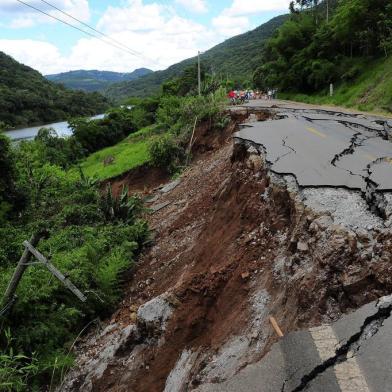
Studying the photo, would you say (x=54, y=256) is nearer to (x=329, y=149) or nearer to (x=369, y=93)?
(x=329, y=149)

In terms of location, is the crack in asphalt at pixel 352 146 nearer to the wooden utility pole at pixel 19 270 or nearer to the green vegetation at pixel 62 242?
the green vegetation at pixel 62 242

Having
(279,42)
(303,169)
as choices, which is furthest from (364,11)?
(303,169)

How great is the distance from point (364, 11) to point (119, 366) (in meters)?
26.6

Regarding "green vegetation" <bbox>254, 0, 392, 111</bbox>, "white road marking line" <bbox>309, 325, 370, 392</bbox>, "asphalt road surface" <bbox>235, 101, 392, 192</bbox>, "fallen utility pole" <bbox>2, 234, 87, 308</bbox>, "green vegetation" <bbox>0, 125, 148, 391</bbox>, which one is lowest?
"green vegetation" <bbox>0, 125, 148, 391</bbox>

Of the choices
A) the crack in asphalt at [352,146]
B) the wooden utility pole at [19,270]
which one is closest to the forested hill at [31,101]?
the crack in asphalt at [352,146]

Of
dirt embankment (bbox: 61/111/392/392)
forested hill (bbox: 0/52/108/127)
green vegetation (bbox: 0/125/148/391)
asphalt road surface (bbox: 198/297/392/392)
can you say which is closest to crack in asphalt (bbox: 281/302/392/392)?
asphalt road surface (bbox: 198/297/392/392)

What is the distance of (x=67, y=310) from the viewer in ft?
24.6

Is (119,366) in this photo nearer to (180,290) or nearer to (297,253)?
(180,290)

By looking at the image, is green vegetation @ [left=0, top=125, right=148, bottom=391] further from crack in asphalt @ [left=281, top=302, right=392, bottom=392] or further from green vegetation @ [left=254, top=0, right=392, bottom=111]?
green vegetation @ [left=254, top=0, right=392, bottom=111]

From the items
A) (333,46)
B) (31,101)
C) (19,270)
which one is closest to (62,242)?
(19,270)

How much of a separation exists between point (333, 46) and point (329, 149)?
2510cm

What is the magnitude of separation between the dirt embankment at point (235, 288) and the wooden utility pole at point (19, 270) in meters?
1.62

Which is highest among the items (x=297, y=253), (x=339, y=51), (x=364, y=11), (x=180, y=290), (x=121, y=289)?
(x=364, y=11)

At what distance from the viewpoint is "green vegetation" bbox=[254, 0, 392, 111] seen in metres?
24.0
